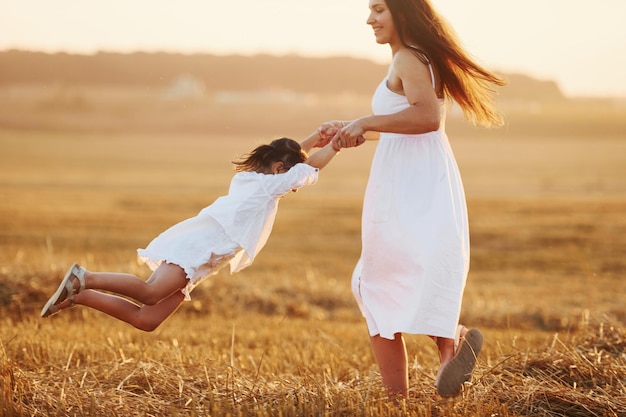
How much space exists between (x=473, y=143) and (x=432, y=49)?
100357 mm

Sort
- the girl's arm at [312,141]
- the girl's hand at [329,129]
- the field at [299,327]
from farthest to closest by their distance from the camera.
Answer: the girl's arm at [312,141] < the girl's hand at [329,129] < the field at [299,327]

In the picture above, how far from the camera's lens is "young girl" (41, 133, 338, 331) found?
5.32 meters

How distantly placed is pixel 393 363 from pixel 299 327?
4.83m

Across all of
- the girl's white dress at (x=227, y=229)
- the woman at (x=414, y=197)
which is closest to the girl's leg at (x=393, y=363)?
the woman at (x=414, y=197)

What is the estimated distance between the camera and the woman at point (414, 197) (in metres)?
5.04

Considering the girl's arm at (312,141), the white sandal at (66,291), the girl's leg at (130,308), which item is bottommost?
the girl's leg at (130,308)

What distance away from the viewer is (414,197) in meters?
5.14

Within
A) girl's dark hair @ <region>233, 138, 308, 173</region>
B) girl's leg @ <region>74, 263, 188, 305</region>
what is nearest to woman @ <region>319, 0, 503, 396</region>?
girl's dark hair @ <region>233, 138, 308, 173</region>

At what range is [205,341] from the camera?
820 cm

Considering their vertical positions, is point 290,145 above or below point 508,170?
above

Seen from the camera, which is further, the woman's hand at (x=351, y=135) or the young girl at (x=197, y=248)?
the young girl at (x=197, y=248)

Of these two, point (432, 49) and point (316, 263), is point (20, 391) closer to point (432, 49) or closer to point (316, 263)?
point (432, 49)

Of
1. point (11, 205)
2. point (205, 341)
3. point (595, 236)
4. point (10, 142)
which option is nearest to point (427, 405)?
point (205, 341)

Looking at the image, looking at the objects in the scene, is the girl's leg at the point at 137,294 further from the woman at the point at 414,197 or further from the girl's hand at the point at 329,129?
the girl's hand at the point at 329,129
